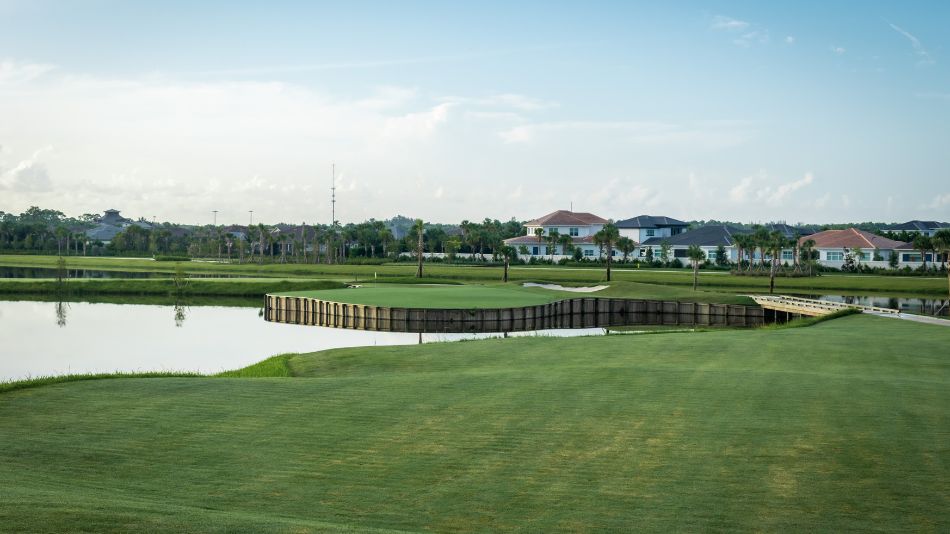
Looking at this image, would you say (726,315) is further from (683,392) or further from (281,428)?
(281,428)

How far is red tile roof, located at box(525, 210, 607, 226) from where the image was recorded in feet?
501

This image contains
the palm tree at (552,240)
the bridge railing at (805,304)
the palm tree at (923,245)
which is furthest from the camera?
the palm tree at (552,240)

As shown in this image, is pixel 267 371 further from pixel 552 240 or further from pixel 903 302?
pixel 552 240

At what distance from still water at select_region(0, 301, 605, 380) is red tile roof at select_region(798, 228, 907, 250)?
2939 inches

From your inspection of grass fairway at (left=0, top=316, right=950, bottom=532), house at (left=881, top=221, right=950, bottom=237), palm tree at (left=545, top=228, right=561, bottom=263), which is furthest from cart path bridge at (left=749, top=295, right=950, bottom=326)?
house at (left=881, top=221, right=950, bottom=237)

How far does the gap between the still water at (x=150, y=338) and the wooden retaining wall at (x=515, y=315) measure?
2057 mm

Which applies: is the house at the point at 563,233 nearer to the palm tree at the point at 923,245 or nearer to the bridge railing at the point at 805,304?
the palm tree at the point at 923,245

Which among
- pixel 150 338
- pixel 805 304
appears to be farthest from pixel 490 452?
pixel 805 304

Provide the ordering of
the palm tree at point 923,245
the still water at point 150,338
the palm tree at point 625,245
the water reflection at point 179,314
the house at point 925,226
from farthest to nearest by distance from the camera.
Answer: the house at point 925,226, the palm tree at point 625,245, the palm tree at point 923,245, the water reflection at point 179,314, the still water at point 150,338

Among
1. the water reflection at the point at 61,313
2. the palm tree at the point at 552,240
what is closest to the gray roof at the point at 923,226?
the palm tree at the point at 552,240

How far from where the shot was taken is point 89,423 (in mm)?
19812

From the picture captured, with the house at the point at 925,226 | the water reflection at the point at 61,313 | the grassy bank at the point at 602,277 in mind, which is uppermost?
the house at the point at 925,226

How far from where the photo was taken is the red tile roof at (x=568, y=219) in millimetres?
152625

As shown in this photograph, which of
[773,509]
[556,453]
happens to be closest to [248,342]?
[556,453]
